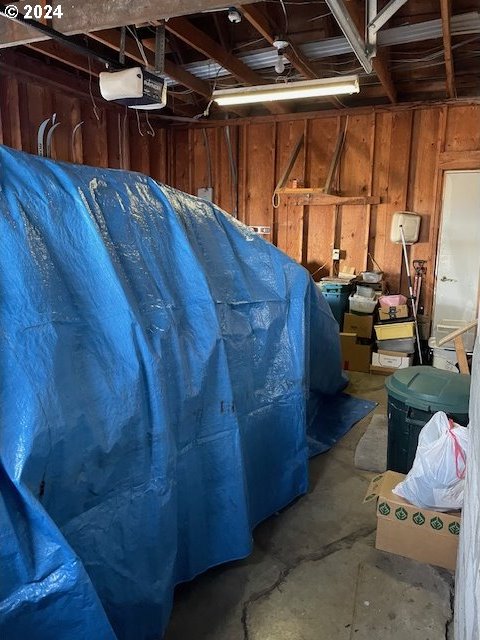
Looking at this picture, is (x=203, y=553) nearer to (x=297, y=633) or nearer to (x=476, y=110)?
(x=297, y=633)

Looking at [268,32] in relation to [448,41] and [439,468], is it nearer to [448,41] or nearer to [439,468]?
[448,41]

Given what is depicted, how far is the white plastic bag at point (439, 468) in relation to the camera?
1.91 m

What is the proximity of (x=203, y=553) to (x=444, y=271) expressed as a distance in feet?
14.3

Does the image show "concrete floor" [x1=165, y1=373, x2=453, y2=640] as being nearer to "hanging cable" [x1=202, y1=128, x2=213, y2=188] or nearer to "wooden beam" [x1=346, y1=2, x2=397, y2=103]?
"wooden beam" [x1=346, y1=2, x2=397, y2=103]

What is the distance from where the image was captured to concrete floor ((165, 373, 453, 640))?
176cm

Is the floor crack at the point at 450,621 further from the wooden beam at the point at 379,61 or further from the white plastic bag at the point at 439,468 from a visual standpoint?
the wooden beam at the point at 379,61

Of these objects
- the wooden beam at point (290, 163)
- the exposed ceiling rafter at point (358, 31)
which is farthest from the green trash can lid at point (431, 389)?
the wooden beam at point (290, 163)

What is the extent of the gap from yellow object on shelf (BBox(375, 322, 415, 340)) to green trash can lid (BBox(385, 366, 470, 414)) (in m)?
2.34

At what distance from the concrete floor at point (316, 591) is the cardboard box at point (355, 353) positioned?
8.64 ft

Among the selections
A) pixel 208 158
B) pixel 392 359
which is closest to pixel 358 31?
pixel 392 359

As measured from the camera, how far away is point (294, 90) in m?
3.90

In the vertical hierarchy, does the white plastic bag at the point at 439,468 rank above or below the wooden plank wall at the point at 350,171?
below

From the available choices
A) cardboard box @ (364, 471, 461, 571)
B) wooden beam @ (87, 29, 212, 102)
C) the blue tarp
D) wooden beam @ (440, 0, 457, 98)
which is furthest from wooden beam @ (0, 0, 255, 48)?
cardboard box @ (364, 471, 461, 571)

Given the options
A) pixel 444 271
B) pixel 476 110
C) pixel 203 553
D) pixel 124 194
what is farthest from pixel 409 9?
pixel 203 553
